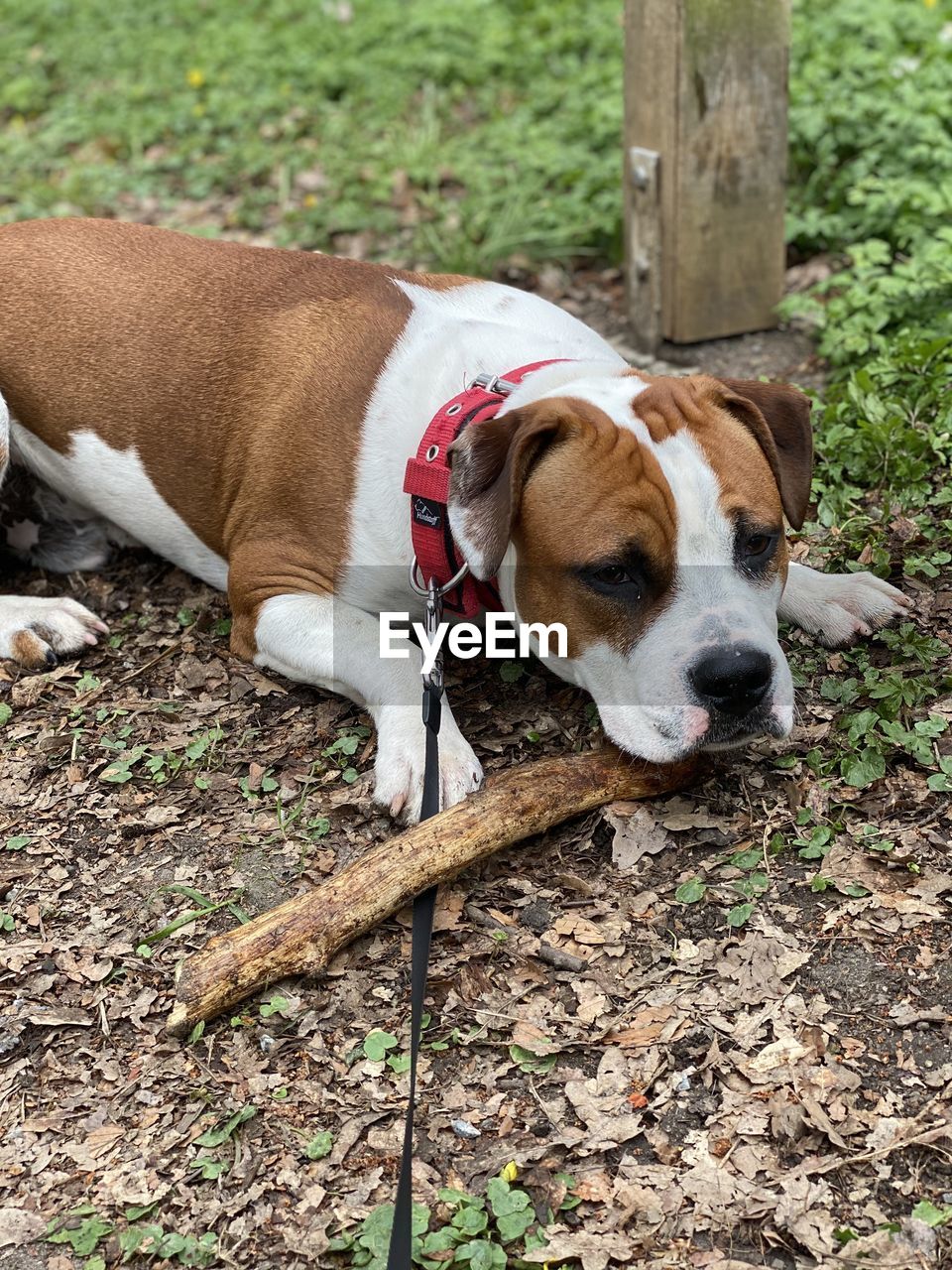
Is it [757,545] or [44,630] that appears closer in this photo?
[757,545]

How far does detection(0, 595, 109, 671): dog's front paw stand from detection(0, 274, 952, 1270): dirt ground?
545mm

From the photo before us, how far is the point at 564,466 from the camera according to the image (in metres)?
3.50

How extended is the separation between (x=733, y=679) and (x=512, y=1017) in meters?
0.99

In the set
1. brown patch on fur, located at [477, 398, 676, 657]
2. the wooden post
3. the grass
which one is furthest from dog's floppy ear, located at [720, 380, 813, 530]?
the grass

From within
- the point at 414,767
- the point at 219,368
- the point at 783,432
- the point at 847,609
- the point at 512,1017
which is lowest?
the point at 512,1017

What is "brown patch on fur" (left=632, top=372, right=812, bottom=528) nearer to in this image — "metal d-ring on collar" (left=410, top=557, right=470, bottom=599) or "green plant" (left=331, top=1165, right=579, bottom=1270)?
"metal d-ring on collar" (left=410, top=557, right=470, bottom=599)

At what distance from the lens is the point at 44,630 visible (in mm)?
4738

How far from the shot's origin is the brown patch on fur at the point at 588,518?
3.36 meters

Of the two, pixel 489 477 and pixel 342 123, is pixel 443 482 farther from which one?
pixel 342 123

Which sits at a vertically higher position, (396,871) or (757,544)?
(757,544)

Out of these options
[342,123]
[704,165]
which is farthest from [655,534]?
[342,123]

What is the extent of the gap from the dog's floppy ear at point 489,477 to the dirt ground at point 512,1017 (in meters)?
0.77

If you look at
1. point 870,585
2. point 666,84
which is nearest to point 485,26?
point 666,84

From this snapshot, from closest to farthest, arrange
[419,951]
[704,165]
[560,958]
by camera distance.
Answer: [419,951] → [560,958] → [704,165]
